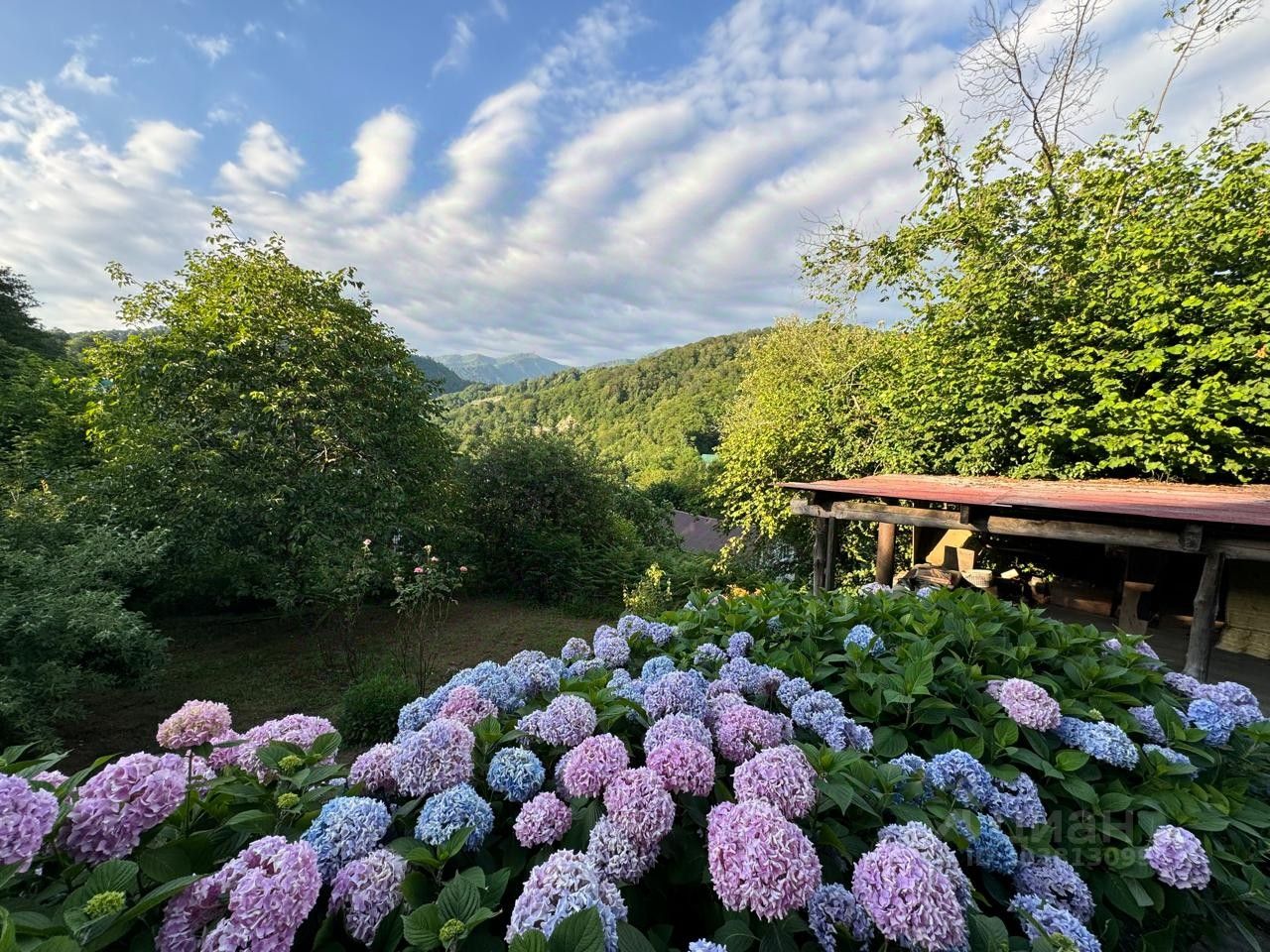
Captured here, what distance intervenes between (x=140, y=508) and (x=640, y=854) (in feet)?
24.1

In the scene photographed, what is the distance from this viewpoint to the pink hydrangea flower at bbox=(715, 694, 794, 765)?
116 cm

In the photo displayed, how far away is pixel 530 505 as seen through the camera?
10328mm

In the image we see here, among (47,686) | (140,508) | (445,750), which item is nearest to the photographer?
(445,750)

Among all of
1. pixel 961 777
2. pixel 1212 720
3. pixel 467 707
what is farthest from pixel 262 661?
pixel 1212 720

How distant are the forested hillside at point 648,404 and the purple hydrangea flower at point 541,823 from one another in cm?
2845

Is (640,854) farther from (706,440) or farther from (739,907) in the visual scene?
(706,440)

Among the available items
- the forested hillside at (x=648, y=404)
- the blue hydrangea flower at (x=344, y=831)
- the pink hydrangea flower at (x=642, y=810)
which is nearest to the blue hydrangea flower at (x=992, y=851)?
the pink hydrangea flower at (x=642, y=810)

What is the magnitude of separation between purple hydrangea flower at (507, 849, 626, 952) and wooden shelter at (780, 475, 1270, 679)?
4.23 metres

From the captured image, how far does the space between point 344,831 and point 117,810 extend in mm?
337

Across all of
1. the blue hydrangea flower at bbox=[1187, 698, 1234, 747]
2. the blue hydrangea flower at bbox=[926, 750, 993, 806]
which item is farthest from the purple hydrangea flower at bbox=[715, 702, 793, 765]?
the blue hydrangea flower at bbox=[1187, 698, 1234, 747]

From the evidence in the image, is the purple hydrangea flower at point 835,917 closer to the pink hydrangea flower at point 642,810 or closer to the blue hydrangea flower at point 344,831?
the pink hydrangea flower at point 642,810

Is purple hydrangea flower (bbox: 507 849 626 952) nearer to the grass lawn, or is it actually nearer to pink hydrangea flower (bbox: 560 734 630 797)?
pink hydrangea flower (bbox: 560 734 630 797)

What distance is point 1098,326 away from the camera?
5586 millimetres

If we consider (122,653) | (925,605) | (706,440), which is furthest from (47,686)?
(706,440)
